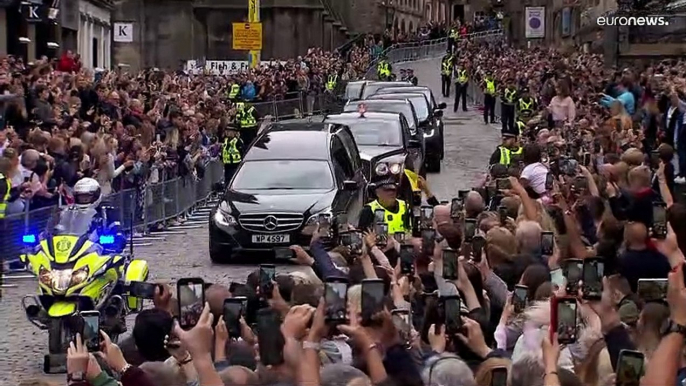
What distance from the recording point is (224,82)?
39969 mm

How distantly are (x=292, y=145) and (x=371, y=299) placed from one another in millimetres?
14222

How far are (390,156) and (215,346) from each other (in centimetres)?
1695

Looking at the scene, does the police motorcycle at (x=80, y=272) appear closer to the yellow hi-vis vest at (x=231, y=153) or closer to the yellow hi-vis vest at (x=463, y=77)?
the yellow hi-vis vest at (x=231, y=153)

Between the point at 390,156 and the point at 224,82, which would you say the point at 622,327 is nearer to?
the point at 390,156

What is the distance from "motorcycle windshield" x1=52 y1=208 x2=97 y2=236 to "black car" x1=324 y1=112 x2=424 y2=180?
11146mm

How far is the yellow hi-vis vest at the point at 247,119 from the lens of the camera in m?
30.1

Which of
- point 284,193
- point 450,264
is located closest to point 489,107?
point 284,193

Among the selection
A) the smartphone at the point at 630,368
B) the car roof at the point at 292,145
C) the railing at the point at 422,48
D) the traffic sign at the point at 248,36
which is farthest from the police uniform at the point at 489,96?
the smartphone at the point at 630,368

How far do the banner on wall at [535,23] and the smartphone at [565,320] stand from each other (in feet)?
165

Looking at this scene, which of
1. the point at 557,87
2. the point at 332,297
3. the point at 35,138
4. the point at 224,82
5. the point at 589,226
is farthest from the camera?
the point at 224,82

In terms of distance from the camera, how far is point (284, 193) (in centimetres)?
1925

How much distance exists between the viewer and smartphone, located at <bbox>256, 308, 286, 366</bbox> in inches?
257

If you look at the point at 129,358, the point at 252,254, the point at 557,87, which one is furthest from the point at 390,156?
the point at 129,358

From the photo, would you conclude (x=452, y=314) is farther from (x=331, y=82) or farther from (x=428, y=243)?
(x=331, y=82)
